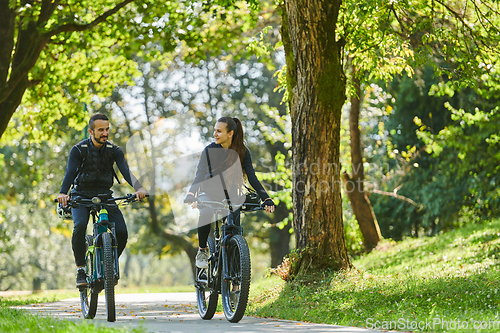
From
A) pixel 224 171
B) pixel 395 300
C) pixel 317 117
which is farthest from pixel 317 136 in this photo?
pixel 395 300

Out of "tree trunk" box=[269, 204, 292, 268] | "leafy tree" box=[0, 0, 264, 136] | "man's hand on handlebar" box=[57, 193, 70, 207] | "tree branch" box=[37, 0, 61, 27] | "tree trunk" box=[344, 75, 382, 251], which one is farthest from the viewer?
"tree trunk" box=[269, 204, 292, 268]

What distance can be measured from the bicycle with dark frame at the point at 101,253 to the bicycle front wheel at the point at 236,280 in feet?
3.94

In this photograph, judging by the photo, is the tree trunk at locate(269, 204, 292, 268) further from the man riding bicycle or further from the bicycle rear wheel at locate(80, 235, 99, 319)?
the man riding bicycle

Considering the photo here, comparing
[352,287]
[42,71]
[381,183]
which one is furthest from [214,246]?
[381,183]

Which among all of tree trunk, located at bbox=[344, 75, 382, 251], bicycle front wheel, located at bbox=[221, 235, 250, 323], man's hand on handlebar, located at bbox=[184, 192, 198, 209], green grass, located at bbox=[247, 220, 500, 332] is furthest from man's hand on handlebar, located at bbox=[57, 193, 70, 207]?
tree trunk, located at bbox=[344, 75, 382, 251]

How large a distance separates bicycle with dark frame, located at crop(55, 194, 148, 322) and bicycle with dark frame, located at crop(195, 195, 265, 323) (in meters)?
A: 1.05

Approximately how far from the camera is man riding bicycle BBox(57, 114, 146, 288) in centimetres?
602

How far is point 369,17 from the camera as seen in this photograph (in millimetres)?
9133

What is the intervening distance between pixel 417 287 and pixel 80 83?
11.2 meters

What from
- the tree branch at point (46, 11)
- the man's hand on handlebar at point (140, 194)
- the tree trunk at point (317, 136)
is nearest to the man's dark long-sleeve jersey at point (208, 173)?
the man's hand on handlebar at point (140, 194)

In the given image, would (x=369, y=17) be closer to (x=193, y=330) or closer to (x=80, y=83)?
(x=193, y=330)

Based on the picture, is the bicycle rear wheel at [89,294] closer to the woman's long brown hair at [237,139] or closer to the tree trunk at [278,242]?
the woman's long brown hair at [237,139]

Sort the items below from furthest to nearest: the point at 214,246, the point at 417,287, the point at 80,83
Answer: the point at 80,83 → the point at 417,287 → the point at 214,246

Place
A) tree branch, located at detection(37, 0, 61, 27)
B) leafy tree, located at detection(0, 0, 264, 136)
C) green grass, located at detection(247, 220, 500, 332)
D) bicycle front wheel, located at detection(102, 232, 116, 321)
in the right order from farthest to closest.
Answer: tree branch, located at detection(37, 0, 61, 27)
leafy tree, located at detection(0, 0, 264, 136)
bicycle front wheel, located at detection(102, 232, 116, 321)
green grass, located at detection(247, 220, 500, 332)
